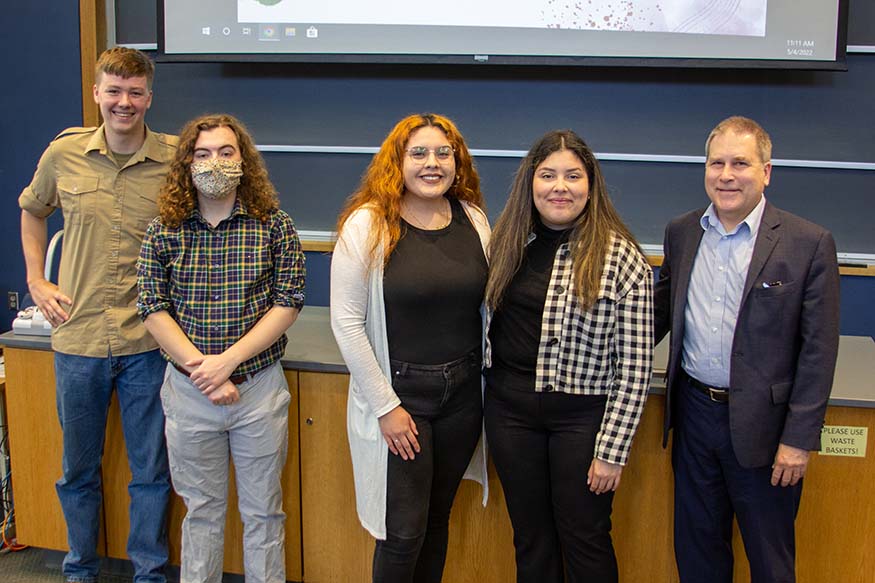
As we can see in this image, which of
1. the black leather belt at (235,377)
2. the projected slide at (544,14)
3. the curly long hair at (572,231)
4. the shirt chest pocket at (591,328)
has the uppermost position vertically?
the projected slide at (544,14)

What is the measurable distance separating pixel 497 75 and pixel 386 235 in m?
1.72

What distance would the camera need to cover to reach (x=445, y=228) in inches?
74.6

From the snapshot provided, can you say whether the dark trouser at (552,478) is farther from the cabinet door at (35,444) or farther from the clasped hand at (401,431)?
the cabinet door at (35,444)

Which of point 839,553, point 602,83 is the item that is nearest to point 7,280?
point 602,83

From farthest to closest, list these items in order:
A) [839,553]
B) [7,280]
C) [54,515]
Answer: [7,280] < [54,515] < [839,553]

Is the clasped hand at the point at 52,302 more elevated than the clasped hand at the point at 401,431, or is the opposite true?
the clasped hand at the point at 52,302

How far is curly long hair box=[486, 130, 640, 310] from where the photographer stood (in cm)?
174

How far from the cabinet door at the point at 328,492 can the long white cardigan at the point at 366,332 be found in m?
0.39

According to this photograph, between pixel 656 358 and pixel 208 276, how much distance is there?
4.43 ft

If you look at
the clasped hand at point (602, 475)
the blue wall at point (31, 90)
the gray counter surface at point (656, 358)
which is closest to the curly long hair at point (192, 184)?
the gray counter surface at point (656, 358)

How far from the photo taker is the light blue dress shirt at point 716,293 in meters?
1.77

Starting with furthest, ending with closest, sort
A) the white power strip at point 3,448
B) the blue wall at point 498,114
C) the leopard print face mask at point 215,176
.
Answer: the blue wall at point 498,114, the white power strip at point 3,448, the leopard print face mask at point 215,176

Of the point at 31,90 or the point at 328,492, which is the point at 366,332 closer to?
the point at 328,492

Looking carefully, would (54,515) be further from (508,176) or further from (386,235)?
(508,176)
